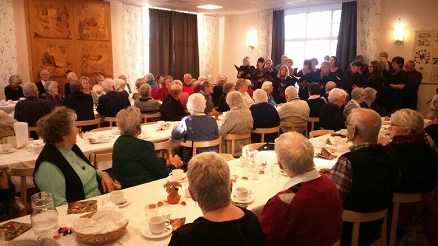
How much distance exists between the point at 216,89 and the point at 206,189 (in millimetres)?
6417

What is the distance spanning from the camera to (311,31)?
414 inches

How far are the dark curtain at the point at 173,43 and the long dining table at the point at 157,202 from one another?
8576 mm

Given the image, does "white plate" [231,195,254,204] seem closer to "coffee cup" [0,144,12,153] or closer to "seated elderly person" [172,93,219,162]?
"seated elderly person" [172,93,219,162]

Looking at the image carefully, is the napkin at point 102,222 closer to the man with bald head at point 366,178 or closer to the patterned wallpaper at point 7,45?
the man with bald head at point 366,178

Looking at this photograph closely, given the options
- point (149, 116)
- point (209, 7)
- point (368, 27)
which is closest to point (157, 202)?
point (149, 116)

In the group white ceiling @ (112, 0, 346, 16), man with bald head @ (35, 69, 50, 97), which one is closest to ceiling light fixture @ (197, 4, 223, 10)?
white ceiling @ (112, 0, 346, 16)

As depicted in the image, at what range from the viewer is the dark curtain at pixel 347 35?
9.13m

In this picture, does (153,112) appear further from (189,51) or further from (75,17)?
(189,51)

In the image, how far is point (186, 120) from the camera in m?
4.35

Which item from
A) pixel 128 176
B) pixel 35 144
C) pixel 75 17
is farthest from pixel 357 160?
pixel 75 17

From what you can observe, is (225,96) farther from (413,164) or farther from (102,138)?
(413,164)

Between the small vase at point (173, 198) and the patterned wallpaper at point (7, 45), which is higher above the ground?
the patterned wallpaper at point (7, 45)

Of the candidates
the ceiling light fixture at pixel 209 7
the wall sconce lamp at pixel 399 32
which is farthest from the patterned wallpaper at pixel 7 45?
the wall sconce lamp at pixel 399 32

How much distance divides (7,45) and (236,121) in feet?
20.6
